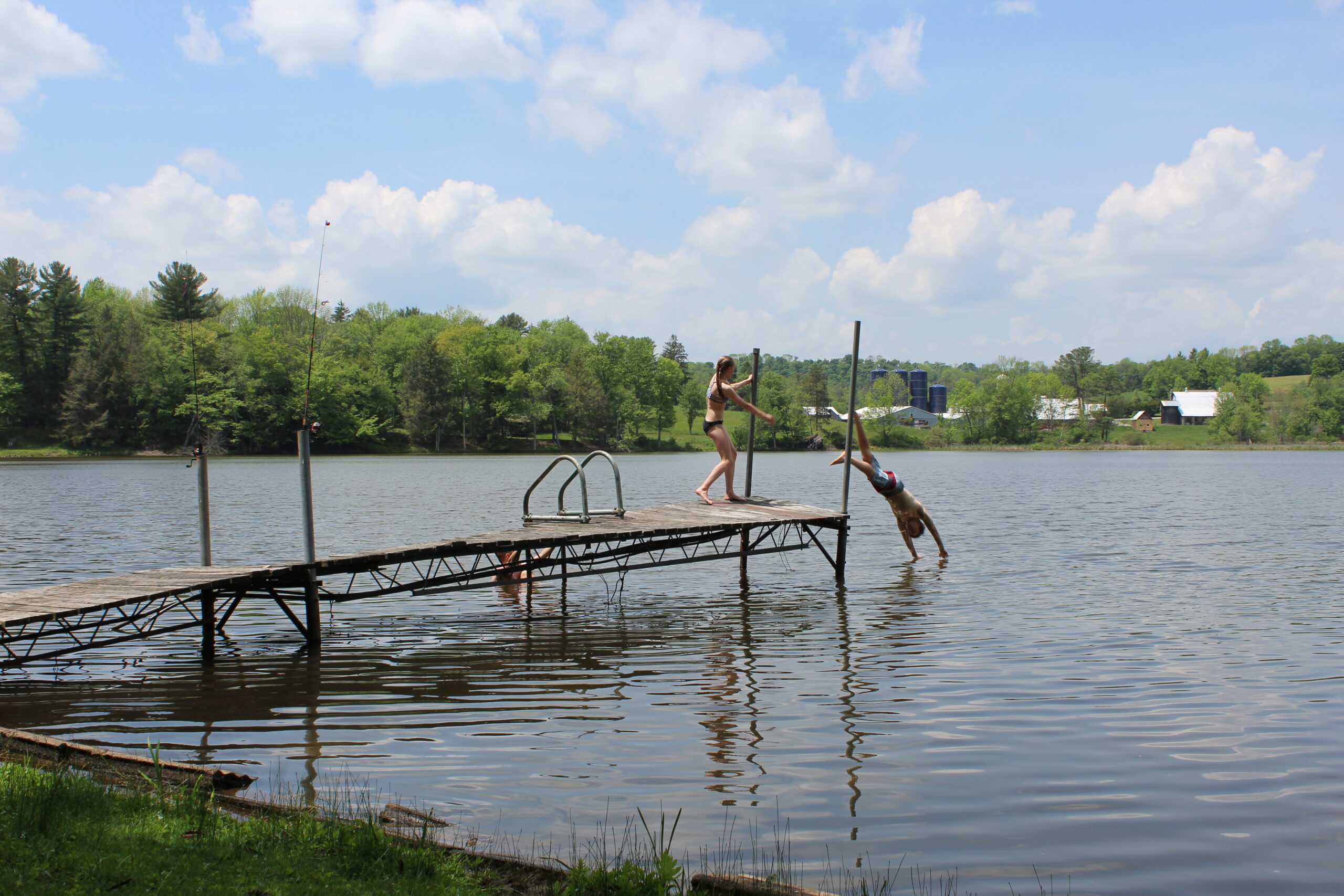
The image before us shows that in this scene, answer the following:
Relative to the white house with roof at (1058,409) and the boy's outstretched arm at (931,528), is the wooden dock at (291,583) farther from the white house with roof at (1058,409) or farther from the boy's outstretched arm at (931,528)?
the white house with roof at (1058,409)

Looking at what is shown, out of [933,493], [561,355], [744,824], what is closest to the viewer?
[744,824]

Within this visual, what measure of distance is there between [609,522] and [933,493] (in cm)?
3383

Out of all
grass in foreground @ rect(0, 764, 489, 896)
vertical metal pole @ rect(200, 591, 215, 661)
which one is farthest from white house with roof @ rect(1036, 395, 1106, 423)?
grass in foreground @ rect(0, 764, 489, 896)

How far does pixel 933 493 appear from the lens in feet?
148

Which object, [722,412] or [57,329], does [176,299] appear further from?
[722,412]

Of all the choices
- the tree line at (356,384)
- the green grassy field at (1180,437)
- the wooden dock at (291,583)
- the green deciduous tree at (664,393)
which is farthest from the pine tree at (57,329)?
the green grassy field at (1180,437)

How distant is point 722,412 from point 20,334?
9455 centimetres

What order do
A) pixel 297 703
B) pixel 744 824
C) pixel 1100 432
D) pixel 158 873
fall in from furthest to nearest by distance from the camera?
pixel 1100 432
pixel 297 703
pixel 744 824
pixel 158 873

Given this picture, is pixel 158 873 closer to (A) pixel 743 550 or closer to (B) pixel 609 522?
(B) pixel 609 522

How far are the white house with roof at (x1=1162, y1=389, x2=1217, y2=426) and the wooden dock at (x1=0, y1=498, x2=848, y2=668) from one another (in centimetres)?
17429

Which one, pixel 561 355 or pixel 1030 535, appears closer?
pixel 1030 535

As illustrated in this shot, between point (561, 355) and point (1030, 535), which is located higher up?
point (561, 355)

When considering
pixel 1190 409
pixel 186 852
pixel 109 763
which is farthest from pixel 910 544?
pixel 1190 409

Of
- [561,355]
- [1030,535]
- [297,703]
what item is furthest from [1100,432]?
[297,703]
